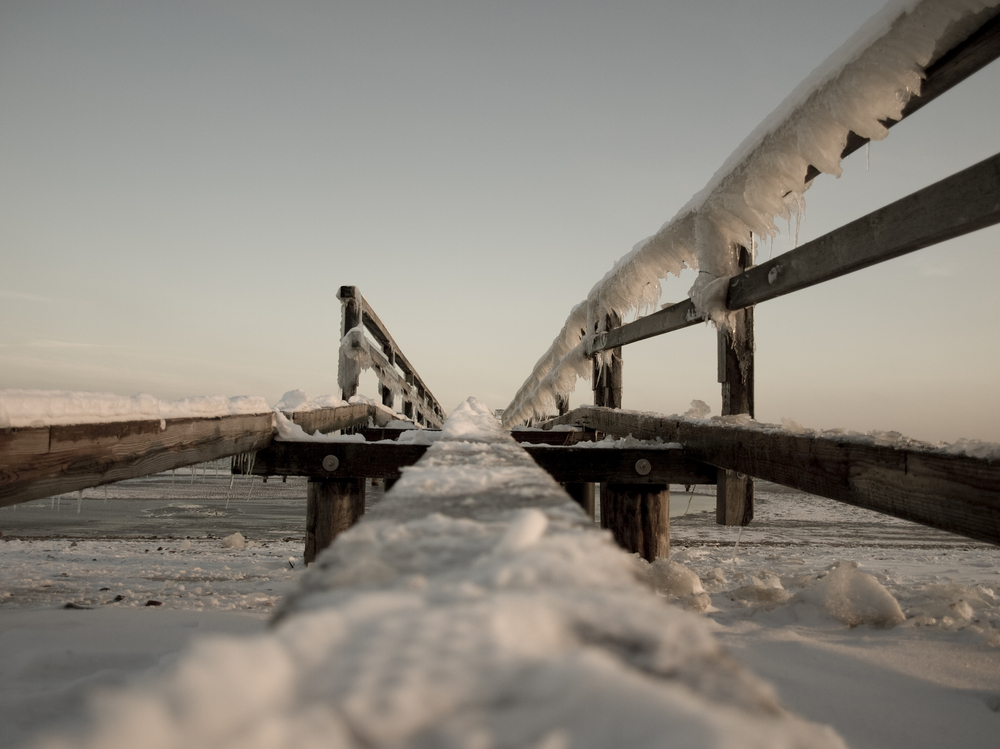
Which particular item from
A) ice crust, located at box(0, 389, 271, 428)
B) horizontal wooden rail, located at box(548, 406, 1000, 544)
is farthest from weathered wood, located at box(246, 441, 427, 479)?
horizontal wooden rail, located at box(548, 406, 1000, 544)

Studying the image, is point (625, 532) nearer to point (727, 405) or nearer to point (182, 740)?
point (727, 405)

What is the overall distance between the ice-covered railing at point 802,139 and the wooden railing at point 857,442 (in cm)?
5

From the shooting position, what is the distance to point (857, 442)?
1.80 metres

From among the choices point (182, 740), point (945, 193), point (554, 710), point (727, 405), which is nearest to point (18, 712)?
point (182, 740)

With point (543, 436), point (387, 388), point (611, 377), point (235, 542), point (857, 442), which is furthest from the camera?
point (387, 388)

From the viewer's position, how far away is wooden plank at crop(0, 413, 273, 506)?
1.66m

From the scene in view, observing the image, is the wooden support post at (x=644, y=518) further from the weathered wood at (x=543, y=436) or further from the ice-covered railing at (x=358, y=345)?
the ice-covered railing at (x=358, y=345)

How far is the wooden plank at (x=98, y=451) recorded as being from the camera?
5.46 feet

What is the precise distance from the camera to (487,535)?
708 mm

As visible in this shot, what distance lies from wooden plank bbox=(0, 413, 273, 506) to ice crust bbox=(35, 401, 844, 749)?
166 cm

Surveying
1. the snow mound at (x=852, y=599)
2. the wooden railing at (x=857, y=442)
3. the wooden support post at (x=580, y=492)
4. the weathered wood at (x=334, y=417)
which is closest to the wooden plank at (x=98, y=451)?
the weathered wood at (x=334, y=417)

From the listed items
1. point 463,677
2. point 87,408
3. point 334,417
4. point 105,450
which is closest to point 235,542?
point 334,417

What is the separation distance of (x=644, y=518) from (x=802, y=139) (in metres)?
2.25

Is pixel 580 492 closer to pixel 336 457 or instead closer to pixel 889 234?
pixel 336 457
